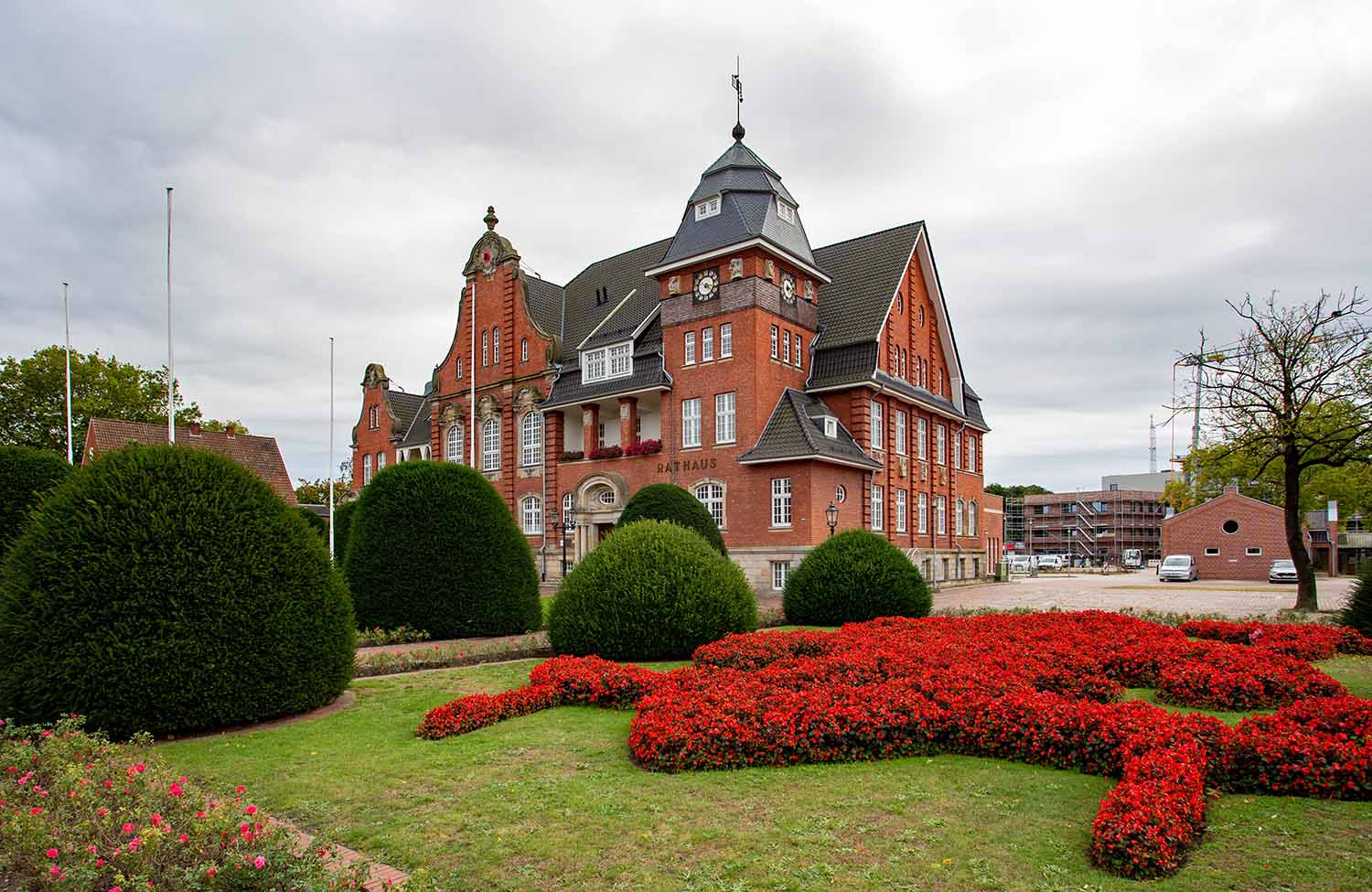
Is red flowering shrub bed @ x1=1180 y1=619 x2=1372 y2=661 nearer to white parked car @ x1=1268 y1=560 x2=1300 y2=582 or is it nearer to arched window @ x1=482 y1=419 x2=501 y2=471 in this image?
arched window @ x1=482 y1=419 x2=501 y2=471

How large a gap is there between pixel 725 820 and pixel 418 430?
53431 millimetres

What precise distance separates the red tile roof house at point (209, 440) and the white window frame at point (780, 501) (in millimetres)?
34945

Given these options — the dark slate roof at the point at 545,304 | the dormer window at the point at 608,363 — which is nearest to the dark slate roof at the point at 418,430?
the dark slate roof at the point at 545,304

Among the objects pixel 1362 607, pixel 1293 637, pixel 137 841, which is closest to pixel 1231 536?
pixel 1362 607

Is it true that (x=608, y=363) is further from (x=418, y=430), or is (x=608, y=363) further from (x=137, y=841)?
(x=137, y=841)

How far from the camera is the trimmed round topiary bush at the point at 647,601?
1409 cm

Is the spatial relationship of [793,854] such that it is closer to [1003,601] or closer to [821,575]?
[821,575]

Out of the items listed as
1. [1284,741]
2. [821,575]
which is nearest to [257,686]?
[1284,741]

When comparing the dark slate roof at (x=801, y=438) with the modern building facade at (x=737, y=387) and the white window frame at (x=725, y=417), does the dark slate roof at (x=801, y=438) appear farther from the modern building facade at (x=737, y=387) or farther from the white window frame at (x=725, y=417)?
the white window frame at (x=725, y=417)

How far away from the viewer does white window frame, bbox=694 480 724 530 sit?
34531mm

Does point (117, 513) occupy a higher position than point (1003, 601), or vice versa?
point (117, 513)

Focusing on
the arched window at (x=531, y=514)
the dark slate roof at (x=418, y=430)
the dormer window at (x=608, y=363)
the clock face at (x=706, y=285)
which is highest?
the clock face at (x=706, y=285)

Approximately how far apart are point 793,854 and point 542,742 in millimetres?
3874

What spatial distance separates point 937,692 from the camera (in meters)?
8.74
